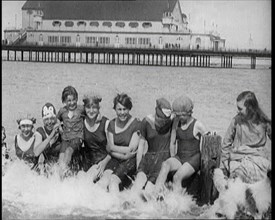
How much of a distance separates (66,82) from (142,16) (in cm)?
45

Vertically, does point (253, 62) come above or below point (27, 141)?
above

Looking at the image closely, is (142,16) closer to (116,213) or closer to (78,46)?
(78,46)

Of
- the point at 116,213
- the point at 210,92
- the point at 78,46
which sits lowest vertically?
the point at 116,213

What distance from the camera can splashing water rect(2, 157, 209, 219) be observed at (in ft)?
9.81

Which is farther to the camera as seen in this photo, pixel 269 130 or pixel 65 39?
pixel 65 39

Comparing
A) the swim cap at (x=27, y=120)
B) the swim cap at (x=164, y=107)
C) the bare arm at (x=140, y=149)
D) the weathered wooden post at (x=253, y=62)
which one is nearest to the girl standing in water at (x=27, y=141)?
the swim cap at (x=27, y=120)

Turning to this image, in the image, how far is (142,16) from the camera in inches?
120

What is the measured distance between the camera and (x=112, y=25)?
9.96ft

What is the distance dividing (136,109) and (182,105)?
20 cm

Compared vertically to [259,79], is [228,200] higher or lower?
lower

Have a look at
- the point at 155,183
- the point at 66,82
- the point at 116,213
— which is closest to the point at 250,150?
the point at 155,183

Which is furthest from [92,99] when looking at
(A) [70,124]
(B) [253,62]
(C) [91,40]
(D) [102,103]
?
(B) [253,62]

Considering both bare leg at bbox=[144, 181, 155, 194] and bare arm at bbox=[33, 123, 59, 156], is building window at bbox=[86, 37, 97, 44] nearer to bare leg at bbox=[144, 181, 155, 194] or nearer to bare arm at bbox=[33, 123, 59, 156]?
bare arm at bbox=[33, 123, 59, 156]

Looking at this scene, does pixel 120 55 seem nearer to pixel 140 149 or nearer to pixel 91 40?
pixel 91 40
